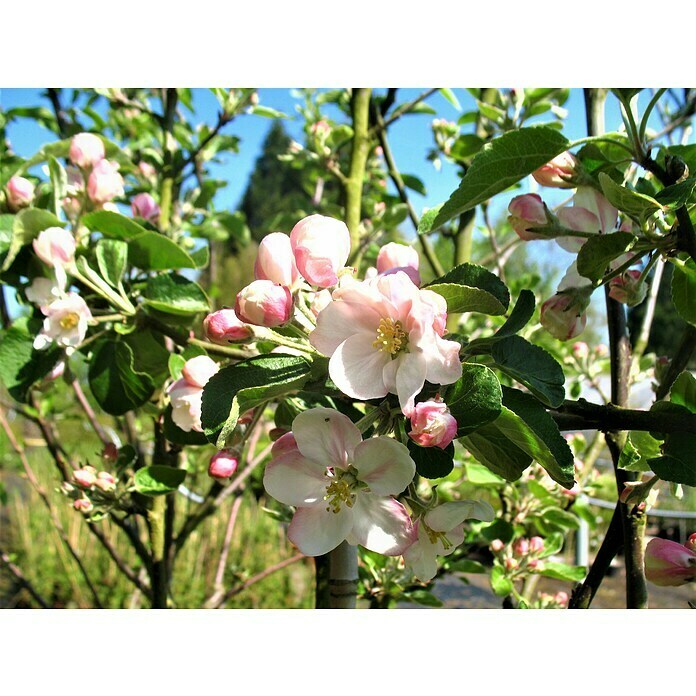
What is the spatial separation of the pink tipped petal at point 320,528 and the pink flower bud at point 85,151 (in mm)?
726

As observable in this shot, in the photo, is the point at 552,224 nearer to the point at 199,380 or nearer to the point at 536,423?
the point at 536,423

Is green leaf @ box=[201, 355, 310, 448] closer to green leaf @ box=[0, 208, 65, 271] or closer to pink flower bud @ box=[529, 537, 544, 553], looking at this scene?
green leaf @ box=[0, 208, 65, 271]

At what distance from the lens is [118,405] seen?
0.91 metres

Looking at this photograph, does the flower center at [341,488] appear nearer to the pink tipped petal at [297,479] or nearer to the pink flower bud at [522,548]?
the pink tipped petal at [297,479]

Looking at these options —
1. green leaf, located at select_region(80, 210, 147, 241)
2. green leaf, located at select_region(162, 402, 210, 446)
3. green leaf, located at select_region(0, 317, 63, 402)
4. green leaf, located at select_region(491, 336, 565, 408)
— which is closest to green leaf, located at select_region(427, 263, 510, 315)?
green leaf, located at select_region(491, 336, 565, 408)

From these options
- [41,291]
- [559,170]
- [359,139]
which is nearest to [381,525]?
[559,170]

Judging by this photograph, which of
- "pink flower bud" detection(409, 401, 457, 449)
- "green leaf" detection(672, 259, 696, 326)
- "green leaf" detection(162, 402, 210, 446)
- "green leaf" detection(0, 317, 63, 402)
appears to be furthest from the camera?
"green leaf" detection(0, 317, 63, 402)

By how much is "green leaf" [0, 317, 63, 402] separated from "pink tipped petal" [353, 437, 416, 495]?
61 centimetres

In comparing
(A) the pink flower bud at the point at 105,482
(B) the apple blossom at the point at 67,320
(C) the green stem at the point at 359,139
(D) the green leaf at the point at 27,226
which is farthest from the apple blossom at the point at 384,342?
(C) the green stem at the point at 359,139

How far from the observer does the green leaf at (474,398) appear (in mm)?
447

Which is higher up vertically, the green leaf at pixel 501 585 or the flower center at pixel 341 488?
the flower center at pixel 341 488

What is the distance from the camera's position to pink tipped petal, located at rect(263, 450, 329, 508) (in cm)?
50

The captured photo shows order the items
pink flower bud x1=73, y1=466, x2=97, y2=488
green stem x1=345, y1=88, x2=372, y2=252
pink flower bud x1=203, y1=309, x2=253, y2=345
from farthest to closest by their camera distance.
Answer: green stem x1=345, y1=88, x2=372, y2=252, pink flower bud x1=73, y1=466, x2=97, y2=488, pink flower bud x1=203, y1=309, x2=253, y2=345

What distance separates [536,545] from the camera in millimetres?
1166
